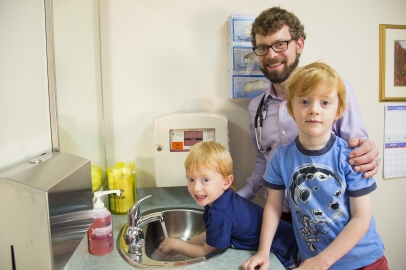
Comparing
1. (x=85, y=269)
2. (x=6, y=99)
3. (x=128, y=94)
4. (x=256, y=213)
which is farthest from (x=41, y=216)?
(x=128, y=94)

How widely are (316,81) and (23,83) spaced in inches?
34.6

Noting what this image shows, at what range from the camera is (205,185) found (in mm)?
1141

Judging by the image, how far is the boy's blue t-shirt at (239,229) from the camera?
1079 millimetres

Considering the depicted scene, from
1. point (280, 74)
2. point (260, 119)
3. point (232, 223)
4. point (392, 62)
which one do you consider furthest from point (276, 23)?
point (392, 62)

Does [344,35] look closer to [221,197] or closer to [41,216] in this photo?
[221,197]

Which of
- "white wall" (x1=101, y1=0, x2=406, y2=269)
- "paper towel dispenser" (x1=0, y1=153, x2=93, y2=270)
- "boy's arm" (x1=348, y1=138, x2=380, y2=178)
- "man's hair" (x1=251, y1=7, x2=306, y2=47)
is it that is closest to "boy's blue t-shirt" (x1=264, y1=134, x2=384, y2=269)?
"boy's arm" (x1=348, y1=138, x2=380, y2=178)

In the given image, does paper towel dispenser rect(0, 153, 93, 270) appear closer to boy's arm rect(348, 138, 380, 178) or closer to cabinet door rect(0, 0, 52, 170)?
cabinet door rect(0, 0, 52, 170)

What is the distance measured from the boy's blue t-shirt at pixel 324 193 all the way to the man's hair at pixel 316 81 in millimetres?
163

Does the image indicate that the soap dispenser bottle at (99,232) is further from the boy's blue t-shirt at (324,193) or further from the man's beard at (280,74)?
the man's beard at (280,74)

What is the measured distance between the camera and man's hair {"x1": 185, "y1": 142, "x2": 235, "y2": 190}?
45.1 inches

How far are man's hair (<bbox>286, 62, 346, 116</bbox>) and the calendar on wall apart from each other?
3.67ft

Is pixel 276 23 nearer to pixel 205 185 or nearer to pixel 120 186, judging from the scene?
pixel 205 185

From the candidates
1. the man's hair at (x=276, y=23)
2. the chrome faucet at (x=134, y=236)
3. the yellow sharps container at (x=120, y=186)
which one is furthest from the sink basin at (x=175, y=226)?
the man's hair at (x=276, y=23)

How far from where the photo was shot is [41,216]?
639 mm
